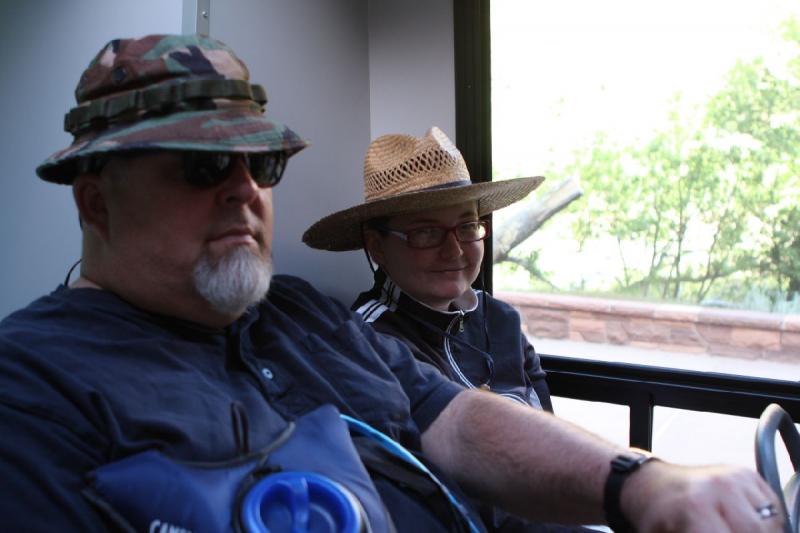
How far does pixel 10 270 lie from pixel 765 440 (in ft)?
6.04

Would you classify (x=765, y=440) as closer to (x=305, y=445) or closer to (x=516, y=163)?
(x=305, y=445)

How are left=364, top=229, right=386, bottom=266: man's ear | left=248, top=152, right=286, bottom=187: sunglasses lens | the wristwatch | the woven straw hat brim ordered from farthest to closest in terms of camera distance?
left=364, top=229, right=386, bottom=266: man's ear < the woven straw hat brim < left=248, top=152, right=286, bottom=187: sunglasses lens < the wristwatch

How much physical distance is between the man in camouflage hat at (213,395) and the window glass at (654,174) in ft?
4.54

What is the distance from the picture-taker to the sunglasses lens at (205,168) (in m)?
1.49

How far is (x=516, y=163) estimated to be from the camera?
2.98m

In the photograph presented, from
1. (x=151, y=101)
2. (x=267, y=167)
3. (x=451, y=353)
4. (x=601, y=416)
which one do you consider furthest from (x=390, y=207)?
(x=601, y=416)

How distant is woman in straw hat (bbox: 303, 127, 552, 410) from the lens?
7.79ft

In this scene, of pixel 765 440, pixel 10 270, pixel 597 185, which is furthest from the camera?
pixel 597 185

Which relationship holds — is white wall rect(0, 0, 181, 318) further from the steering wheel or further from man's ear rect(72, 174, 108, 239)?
the steering wheel

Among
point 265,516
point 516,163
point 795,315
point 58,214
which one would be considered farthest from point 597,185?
point 265,516

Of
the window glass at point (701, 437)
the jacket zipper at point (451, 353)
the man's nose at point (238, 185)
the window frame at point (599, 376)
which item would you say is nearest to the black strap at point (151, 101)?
the man's nose at point (238, 185)

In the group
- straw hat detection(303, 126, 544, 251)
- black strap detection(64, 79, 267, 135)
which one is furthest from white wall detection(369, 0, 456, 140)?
black strap detection(64, 79, 267, 135)

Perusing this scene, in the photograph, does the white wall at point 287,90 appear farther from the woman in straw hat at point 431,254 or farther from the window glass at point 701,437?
the window glass at point 701,437

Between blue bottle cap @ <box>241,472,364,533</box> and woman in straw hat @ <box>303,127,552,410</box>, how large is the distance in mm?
1019
